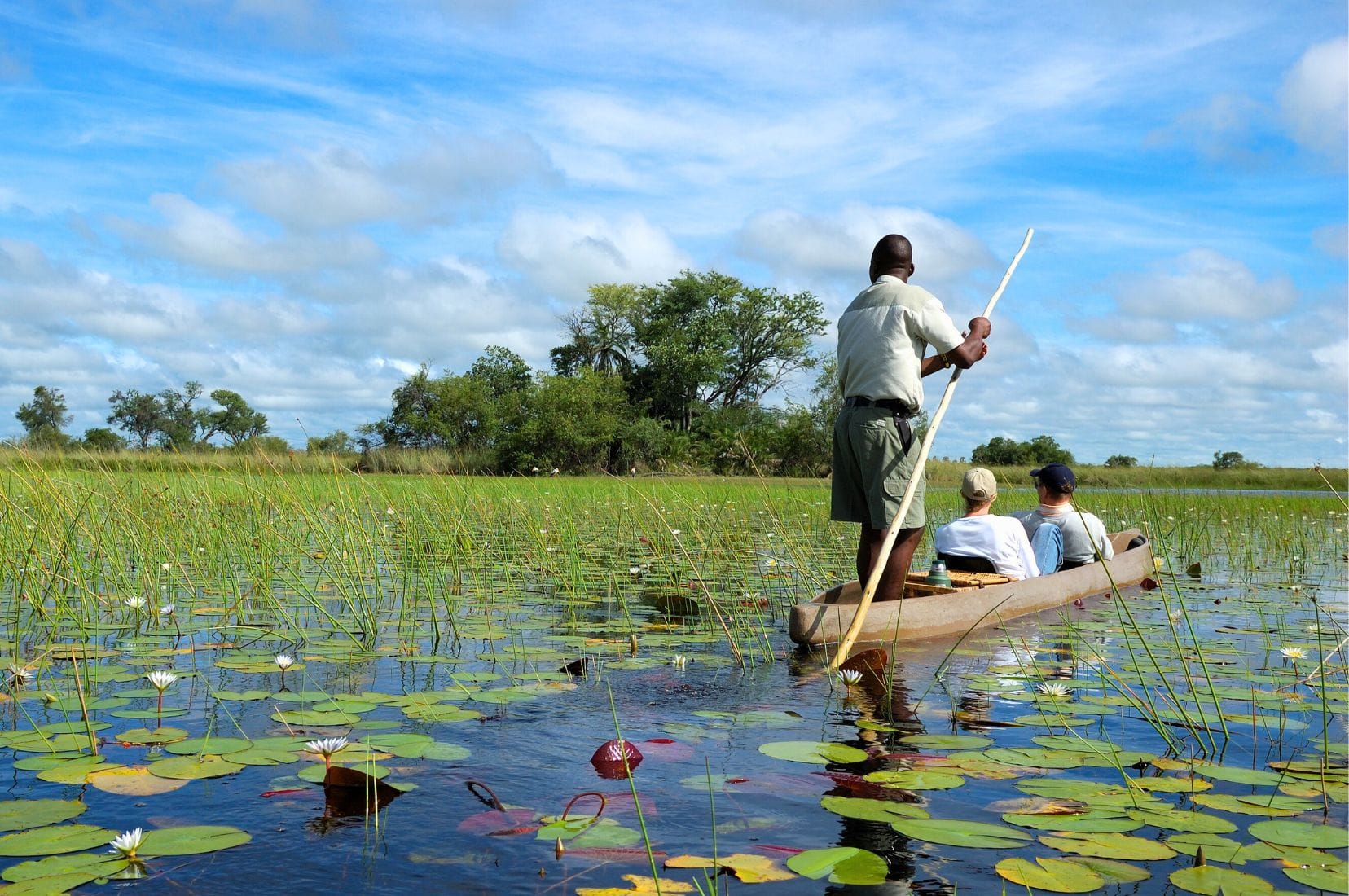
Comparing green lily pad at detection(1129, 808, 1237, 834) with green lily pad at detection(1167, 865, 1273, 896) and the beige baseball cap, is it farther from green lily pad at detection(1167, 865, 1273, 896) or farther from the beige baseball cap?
the beige baseball cap

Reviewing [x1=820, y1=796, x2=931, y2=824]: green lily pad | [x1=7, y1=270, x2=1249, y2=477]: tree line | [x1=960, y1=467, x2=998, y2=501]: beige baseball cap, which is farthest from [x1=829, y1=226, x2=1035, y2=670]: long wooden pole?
[x1=7, y1=270, x2=1249, y2=477]: tree line

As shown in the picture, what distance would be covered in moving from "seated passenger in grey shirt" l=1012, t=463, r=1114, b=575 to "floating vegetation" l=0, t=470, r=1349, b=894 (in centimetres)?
116

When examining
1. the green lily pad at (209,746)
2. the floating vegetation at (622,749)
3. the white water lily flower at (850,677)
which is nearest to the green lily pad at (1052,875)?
the floating vegetation at (622,749)

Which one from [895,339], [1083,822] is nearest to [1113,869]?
[1083,822]

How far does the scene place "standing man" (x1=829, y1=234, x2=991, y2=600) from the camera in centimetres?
525

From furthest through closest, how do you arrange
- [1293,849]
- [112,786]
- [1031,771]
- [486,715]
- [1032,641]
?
1. [1032,641]
2. [486,715]
3. [1031,771]
4. [112,786]
5. [1293,849]

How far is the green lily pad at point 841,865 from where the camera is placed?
7.02ft

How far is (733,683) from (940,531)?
2839 millimetres

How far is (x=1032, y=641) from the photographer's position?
5.68m

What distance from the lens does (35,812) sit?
2396 mm

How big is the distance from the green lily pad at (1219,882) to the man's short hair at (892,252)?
3.93 m

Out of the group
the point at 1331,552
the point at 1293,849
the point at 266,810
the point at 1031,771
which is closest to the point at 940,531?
the point at 1031,771

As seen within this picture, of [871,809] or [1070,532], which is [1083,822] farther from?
[1070,532]

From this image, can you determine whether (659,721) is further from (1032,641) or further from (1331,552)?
(1331,552)
